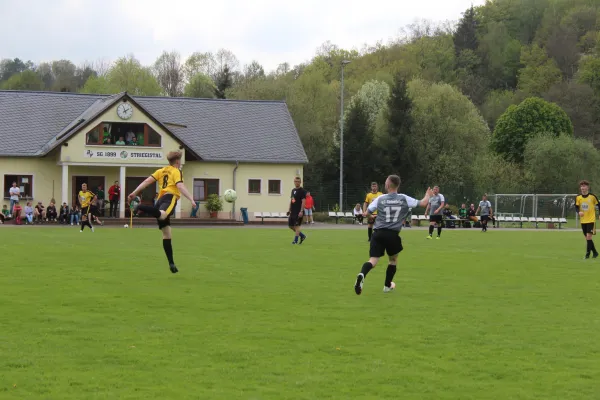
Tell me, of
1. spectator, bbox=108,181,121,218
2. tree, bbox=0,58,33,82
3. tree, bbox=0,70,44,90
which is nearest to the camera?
spectator, bbox=108,181,121,218

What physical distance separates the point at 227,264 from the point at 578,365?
477 inches

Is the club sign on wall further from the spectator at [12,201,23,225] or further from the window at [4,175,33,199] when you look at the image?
the spectator at [12,201,23,225]

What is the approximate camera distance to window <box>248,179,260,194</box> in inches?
2354

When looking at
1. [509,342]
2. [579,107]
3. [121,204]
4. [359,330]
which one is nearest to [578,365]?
[509,342]

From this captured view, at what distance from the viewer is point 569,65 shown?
10469 cm

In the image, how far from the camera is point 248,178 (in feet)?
196

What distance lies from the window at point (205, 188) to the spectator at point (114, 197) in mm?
5907

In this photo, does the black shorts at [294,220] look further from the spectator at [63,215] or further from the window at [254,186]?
the window at [254,186]

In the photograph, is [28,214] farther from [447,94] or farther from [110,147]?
[447,94]

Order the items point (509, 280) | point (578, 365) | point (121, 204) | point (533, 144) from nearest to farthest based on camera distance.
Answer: point (578, 365) < point (509, 280) < point (121, 204) < point (533, 144)

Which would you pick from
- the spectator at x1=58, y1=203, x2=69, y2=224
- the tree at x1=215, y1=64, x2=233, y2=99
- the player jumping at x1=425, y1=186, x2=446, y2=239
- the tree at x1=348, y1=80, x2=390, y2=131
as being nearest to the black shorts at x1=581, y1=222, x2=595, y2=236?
the player jumping at x1=425, y1=186, x2=446, y2=239

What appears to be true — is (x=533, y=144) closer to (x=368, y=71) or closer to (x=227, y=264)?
(x=368, y=71)

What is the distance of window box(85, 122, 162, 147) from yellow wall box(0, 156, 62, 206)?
3.26 m

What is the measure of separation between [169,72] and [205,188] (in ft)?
175
